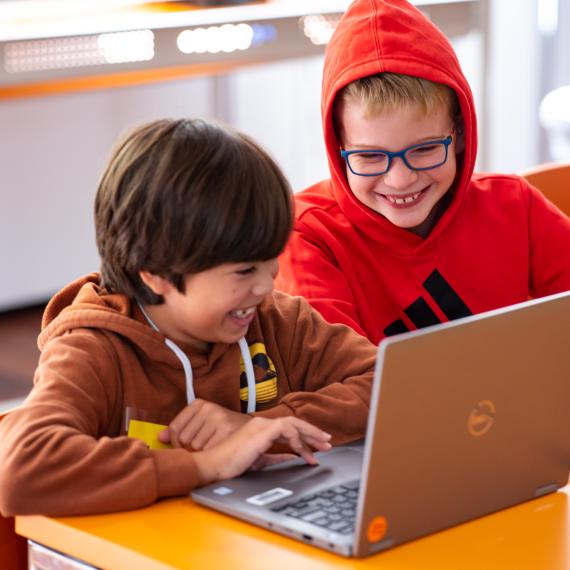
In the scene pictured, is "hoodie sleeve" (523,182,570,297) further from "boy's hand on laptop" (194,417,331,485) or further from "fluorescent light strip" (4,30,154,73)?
"fluorescent light strip" (4,30,154,73)

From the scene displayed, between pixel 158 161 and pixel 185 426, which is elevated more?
pixel 158 161

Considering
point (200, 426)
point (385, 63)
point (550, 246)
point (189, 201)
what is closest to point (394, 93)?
point (385, 63)

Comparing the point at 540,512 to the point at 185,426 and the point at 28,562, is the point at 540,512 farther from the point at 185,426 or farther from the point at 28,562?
the point at 28,562

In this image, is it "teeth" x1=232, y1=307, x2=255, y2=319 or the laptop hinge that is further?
"teeth" x1=232, y1=307, x2=255, y2=319

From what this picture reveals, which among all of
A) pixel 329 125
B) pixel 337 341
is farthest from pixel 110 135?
pixel 337 341

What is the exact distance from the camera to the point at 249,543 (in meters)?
1.05

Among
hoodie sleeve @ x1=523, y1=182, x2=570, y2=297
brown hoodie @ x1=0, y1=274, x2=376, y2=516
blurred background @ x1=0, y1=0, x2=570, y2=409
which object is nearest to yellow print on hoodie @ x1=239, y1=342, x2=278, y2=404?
brown hoodie @ x1=0, y1=274, x2=376, y2=516

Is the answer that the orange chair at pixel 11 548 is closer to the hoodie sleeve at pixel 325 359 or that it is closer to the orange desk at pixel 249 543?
the orange desk at pixel 249 543

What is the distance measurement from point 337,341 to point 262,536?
15.4 inches

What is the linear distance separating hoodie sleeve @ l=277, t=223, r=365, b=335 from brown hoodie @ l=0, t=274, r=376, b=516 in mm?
124

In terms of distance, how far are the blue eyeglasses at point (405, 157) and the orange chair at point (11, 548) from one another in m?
0.63

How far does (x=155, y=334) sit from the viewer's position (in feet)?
4.20

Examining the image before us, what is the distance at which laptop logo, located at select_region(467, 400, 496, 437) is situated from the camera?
1059 mm

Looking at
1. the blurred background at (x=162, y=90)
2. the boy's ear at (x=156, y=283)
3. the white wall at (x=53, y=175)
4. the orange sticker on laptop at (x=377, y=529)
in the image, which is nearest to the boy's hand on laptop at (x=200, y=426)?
the boy's ear at (x=156, y=283)
